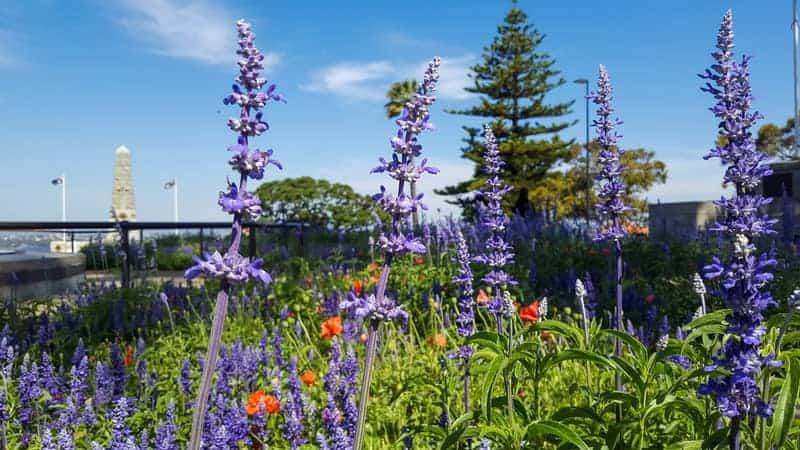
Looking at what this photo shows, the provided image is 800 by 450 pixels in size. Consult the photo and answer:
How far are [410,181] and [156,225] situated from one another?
8.62m

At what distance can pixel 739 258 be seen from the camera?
138 cm

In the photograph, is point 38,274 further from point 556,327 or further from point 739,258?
point 739,258

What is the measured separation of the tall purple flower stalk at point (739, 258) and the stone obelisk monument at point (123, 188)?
28.2 metres

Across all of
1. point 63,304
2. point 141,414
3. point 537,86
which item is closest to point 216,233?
point 63,304

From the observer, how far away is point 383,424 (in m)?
3.24

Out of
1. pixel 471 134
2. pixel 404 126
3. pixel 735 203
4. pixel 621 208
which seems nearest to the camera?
pixel 404 126

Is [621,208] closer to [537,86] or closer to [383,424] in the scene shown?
[383,424]

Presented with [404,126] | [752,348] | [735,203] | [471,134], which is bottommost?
[752,348]

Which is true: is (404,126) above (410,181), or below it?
above

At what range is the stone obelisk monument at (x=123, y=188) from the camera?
1083 inches

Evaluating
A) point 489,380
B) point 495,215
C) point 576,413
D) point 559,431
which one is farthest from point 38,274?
point 559,431

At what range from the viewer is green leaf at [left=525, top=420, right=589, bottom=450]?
1775 millimetres

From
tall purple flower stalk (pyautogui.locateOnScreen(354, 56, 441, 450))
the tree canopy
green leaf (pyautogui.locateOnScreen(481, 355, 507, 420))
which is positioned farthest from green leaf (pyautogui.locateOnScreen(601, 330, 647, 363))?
the tree canopy

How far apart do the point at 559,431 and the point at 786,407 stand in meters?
0.56
